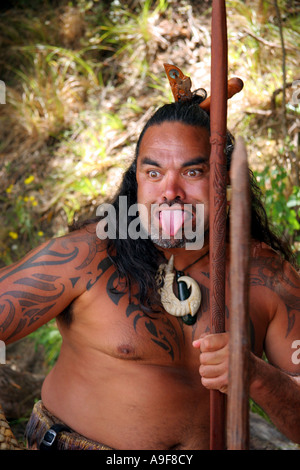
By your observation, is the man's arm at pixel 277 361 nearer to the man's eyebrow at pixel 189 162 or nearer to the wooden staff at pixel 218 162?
the wooden staff at pixel 218 162

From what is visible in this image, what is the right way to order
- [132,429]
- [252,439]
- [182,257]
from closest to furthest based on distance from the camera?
[132,429] < [182,257] < [252,439]

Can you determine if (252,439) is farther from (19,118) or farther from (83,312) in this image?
(19,118)

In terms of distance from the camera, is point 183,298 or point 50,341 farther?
point 50,341

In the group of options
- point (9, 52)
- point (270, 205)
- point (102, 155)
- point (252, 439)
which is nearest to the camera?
point (252, 439)

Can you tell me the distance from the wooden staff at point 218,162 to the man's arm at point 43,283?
0.76m

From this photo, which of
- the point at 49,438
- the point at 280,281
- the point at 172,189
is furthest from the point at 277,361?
the point at 49,438

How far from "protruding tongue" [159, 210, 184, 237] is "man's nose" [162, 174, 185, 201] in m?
0.05

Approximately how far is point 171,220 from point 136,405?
0.69 meters

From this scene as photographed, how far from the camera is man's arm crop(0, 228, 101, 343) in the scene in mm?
1946

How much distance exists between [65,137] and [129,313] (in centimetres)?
361

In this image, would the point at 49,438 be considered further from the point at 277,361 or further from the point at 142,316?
the point at 277,361

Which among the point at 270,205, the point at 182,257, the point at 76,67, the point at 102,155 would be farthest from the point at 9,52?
the point at 182,257

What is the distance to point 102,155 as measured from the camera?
502cm

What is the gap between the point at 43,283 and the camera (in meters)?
2.01
